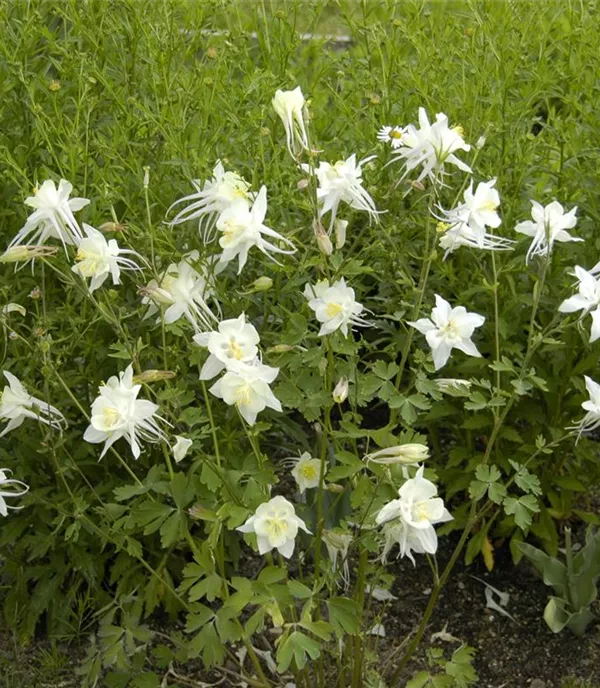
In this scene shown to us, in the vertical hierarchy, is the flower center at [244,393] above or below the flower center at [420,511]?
above

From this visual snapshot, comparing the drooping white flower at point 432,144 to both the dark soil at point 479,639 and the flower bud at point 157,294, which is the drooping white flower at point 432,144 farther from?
the dark soil at point 479,639

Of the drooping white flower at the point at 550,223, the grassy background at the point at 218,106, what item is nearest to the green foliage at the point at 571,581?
the grassy background at the point at 218,106

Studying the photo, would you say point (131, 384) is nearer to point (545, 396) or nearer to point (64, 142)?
point (64, 142)

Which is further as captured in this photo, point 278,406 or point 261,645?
point 261,645

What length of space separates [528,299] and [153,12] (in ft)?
4.56

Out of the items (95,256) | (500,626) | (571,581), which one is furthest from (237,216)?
(500,626)

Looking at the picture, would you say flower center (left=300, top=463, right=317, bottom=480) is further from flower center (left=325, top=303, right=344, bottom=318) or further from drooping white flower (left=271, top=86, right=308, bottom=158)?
drooping white flower (left=271, top=86, right=308, bottom=158)

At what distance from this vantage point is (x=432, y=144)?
224 centimetres

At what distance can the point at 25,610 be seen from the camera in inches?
122

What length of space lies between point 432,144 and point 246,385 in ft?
2.13

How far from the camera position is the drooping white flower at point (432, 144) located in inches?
87.3

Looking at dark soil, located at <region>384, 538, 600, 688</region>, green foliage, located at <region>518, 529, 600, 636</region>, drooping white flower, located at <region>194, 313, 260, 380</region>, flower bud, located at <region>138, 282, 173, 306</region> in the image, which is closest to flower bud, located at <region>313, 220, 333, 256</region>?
drooping white flower, located at <region>194, 313, 260, 380</region>

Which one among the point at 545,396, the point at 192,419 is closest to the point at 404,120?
the point at 545,396

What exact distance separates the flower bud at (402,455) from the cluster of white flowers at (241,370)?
239 mm
